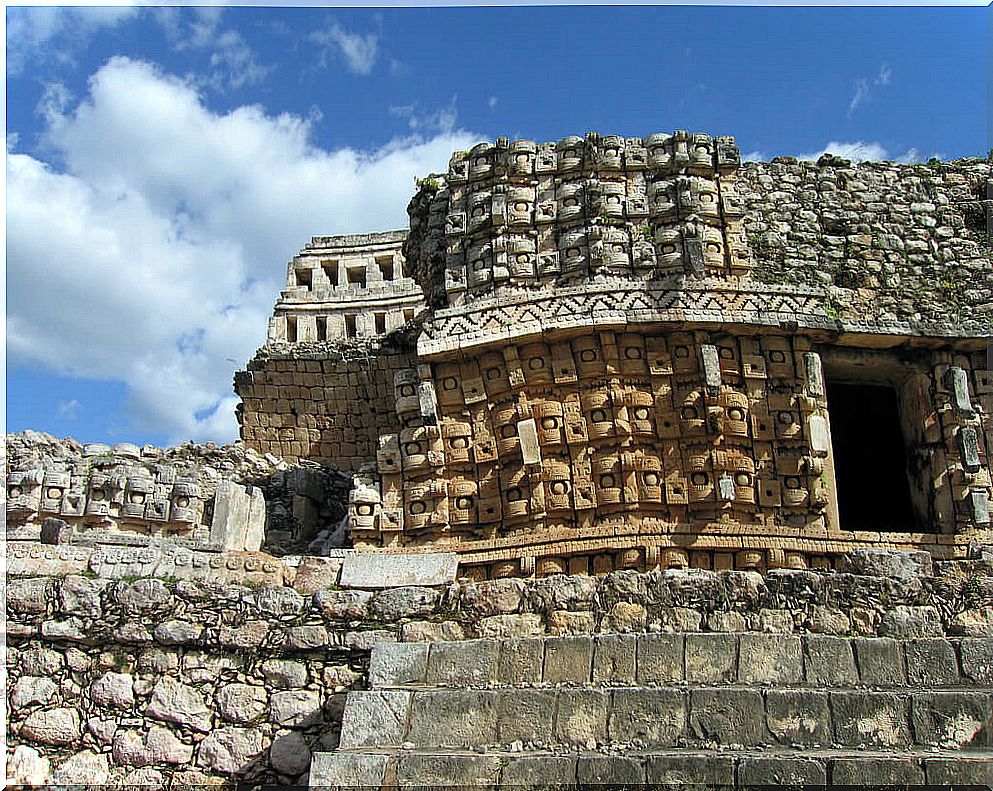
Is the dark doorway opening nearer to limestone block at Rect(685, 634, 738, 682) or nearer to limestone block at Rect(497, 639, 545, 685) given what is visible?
limestone block at Rect(685, 634, 738, 682)

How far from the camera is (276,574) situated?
27.6 feet

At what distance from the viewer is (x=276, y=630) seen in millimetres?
7434

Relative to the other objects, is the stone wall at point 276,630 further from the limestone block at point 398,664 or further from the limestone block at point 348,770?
the limestone block at point 348,770

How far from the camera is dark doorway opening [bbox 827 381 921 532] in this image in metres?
12.5

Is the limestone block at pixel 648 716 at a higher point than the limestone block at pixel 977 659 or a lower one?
lower

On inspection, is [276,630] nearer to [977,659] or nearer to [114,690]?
[114,690]

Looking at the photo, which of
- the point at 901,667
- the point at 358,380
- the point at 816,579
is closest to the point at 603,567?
the point at 816,579

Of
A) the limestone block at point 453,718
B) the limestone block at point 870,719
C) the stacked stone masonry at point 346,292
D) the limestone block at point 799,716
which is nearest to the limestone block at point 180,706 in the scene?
the limestone block at point 453,718

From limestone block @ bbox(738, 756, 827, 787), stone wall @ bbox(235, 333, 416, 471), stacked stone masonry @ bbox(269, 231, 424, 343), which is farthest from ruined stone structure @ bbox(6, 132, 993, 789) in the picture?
stacked stone masonry @ bbox(269, 231, 424, 343)

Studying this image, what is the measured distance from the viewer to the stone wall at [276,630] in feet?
22.1

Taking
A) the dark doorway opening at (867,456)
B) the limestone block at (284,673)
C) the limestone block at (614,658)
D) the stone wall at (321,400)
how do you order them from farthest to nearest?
the stone wall at (321,400)
the dark doorway opening at (867,456)
the limestone block at (284,673)
the limestone block at (614,658)

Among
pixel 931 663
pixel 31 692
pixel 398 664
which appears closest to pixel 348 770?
pixel 398 664

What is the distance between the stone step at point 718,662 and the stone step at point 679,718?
0.19 metres

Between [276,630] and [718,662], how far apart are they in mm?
3383
